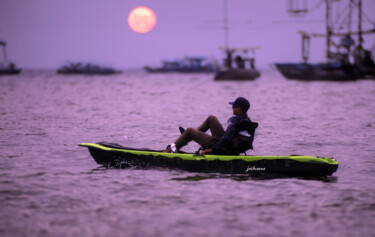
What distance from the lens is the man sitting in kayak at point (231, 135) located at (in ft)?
27.7

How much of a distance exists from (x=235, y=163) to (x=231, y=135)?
0.71 m

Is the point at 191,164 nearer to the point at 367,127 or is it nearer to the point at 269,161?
the point at 269,161

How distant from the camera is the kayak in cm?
870

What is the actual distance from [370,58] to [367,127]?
5606cm

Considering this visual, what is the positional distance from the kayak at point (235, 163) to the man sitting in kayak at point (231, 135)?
169 mm

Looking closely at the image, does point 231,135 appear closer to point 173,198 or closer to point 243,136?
point 243,136

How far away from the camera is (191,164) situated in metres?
A: 9.05

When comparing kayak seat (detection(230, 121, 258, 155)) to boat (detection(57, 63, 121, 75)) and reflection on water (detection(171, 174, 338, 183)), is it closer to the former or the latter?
reflection on water (detection(171, 174, 338, 183))

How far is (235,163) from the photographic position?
888cm

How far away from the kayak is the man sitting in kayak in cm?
17

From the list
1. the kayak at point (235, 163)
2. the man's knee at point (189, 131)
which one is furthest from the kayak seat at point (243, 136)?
the man's knee at point (189, 131)

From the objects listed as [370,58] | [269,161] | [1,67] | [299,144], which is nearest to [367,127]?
[299,144]

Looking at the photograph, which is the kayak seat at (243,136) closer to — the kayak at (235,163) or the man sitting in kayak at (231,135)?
the man sitting in kayak at (231,135)

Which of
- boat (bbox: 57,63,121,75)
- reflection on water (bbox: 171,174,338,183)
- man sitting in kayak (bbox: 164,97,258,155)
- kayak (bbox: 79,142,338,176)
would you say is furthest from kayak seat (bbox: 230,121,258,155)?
boat (bbox: 57,63,121,75)
